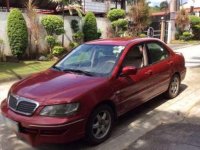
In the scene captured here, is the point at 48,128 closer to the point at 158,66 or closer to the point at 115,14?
the point at 158,66

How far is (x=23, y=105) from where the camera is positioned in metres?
4.85

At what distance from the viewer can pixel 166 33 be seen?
89.9 ft

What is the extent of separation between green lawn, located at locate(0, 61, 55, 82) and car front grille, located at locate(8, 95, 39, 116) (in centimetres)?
592

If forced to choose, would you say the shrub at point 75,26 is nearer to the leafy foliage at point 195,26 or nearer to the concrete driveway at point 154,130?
the concrete driveway at point 154,130

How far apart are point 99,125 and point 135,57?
5.60 feet

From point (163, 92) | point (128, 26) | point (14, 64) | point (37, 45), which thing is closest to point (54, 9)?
point (128, 26)

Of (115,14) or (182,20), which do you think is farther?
(182,20)

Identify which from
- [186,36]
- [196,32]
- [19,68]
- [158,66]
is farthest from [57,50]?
[196,32]

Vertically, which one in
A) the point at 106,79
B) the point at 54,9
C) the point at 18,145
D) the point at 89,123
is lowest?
the point at 18,145

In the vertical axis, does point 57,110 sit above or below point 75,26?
below

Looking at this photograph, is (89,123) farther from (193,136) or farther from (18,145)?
(193,136)

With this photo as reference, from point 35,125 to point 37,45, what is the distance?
455 inches

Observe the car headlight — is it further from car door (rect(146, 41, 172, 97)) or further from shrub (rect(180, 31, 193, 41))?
shrub (rect(180, 31, 193, 41))

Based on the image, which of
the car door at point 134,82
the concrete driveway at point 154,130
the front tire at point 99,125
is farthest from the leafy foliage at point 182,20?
the front tire at point 99,125
